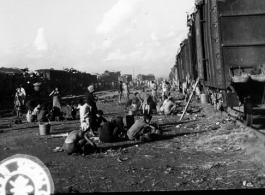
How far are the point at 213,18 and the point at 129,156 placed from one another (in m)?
4.54

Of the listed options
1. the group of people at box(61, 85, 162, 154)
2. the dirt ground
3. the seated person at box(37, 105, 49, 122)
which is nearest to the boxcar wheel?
the dirt ground

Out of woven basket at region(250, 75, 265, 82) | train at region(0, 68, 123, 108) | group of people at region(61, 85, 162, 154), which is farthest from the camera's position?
train at region(0, 68, 123, 108)

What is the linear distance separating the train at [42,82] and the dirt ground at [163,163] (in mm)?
8027

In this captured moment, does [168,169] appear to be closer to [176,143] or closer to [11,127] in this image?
[176,143]

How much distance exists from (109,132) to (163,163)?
2349 mm

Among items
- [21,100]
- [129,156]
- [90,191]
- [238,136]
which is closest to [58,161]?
[129,156]

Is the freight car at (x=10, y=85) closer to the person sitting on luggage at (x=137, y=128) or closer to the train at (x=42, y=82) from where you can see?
the train at (x=42, y=82)

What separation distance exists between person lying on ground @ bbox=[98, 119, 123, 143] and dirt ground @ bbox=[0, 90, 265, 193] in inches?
9.3

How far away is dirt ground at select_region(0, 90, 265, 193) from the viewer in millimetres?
4293

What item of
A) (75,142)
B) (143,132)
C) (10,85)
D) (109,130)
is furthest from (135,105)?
(10,85)

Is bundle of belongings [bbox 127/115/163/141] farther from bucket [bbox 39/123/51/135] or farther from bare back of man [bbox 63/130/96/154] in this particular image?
bucket [bbox 39/123/51/135]

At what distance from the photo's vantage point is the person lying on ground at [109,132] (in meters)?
7.38

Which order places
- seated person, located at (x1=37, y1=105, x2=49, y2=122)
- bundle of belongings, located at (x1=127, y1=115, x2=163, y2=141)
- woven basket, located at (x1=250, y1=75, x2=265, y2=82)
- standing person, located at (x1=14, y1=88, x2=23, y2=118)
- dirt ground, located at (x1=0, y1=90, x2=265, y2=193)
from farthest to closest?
standing person, located at (x1=14, y1=88, x2=23, y2=118) < seated person, located at (x1=37, y1=105, x2=49, y2=122) < bundle of belongings, located at (x1=127, y1=115, x2=163, y2=141) < woven basket, located at (x1=250, y1=75, x2=265, y2=82) < dirt ground, located at (x1=0, y1=90, x2=265, y2=193)

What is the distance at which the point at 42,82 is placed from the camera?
1128 inches
